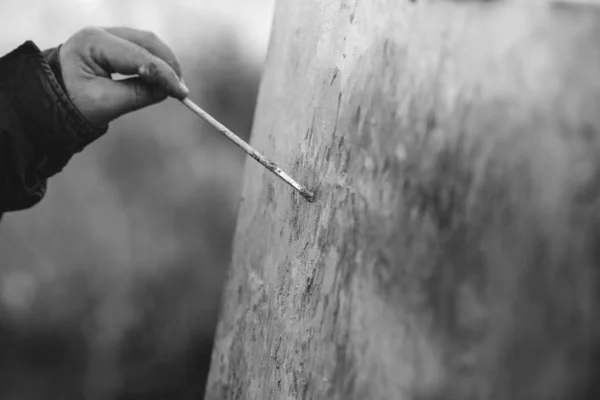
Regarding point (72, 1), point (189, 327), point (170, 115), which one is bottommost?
point (189, 327)

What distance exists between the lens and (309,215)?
2.69 ft

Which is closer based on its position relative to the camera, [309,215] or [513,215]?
[513,215]

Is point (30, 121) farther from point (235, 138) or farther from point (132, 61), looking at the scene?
point (235, 138)

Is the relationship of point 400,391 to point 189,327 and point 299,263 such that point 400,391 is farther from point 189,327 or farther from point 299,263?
point 189,327

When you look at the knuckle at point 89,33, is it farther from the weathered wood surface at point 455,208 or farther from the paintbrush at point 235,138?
the weathered wood surface at point 455,208

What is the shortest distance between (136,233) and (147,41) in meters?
1.80

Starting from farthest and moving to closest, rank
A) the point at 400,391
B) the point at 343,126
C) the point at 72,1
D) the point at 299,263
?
the point at 72,1 < the point at 299,263 < the point at 343,126 < the point at 400,391

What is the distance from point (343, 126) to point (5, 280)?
2.50m

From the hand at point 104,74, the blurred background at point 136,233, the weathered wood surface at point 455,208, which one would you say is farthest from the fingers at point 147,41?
the blurred background at point 136,233

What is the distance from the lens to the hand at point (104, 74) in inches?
45.3

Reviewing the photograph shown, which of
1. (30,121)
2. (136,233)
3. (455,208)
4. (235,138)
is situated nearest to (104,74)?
(30,121)

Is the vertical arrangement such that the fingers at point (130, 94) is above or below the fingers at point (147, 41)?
below

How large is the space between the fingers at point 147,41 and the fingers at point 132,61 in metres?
0.07

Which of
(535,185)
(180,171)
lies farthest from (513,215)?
(180,171)
